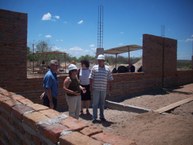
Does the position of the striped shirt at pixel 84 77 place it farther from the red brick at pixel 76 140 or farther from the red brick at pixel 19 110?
the red brick at pixel 76 140

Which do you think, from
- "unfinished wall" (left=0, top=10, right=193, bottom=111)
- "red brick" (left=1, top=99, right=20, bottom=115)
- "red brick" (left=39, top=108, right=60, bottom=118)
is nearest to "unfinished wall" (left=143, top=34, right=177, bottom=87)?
"unfinished wall" (left=0, top=10, right=193, bottom=111)

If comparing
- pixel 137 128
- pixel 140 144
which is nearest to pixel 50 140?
pixel 140 144

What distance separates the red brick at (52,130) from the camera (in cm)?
205

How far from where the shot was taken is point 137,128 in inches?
209

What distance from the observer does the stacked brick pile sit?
6.18 ft

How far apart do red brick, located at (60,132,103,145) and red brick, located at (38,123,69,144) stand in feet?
0.44

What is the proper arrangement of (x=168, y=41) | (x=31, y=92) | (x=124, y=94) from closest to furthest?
(x=31, y=92) < (x=124, y=94) < (x=168, y=41)

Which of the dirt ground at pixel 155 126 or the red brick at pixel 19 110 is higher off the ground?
the red brick at pixel 19 110

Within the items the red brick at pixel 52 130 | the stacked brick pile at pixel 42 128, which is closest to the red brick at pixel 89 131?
the stacked brick pile at pixel 42 128

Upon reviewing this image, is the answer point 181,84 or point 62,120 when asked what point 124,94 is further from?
point 62,120

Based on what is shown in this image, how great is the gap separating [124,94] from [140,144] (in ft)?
17.4

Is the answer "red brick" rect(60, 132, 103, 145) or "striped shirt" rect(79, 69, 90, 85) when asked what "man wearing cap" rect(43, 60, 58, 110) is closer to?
"striped shirt" rect(79, 69, 90, 85)

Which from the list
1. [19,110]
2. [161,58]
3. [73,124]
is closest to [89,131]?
[73,124]

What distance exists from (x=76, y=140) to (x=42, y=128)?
54 cm
